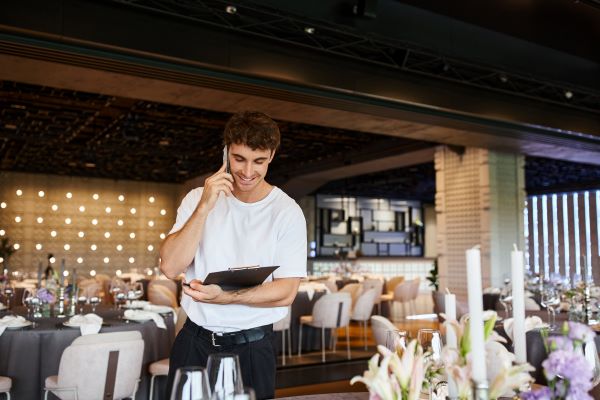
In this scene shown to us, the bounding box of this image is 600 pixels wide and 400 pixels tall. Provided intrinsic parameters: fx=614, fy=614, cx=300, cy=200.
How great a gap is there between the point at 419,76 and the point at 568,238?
14.1m

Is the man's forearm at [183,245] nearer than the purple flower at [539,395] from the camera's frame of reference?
No

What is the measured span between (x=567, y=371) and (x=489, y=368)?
0.76ft

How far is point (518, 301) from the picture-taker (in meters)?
1.24

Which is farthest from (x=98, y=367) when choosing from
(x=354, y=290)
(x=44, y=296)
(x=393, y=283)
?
(x=393, y=283)

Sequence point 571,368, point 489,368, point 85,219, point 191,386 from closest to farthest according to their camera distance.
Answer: point 571,368 → point 191,386 → point 489,368 → point 85,219

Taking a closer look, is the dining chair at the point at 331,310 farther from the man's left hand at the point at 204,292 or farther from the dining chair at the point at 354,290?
the man's left hand at the point at 204,292

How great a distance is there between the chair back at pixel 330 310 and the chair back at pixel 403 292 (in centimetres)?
391

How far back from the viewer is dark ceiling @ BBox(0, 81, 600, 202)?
1016 centimetres

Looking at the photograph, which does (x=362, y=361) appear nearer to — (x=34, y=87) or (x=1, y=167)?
(x=34, y=87)

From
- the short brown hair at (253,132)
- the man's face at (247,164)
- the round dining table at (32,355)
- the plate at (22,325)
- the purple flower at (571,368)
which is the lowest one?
the round dining table at (32,355)

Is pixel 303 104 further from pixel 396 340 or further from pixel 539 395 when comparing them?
pixel 539 395

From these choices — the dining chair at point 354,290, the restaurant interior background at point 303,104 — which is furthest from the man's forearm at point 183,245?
the dining chair at point 354,290

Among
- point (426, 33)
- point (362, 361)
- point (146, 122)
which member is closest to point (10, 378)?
point (362, 361)

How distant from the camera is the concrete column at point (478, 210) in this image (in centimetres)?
1133
